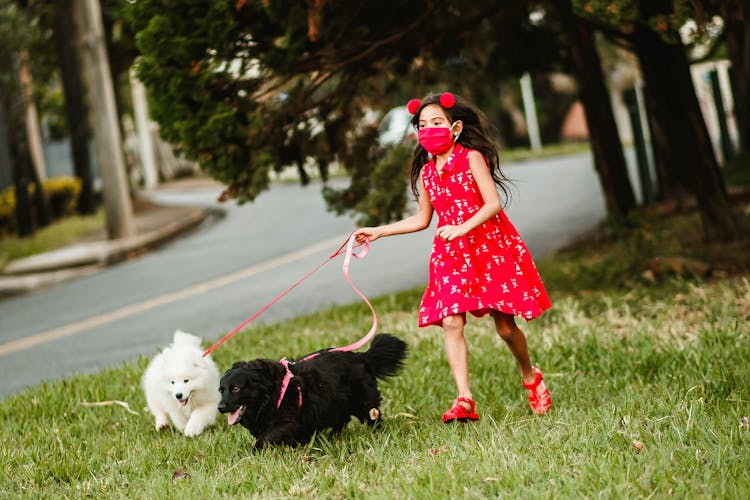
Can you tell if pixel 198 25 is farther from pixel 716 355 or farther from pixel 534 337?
pixel 716 355

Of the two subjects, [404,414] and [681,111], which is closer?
[404,414]

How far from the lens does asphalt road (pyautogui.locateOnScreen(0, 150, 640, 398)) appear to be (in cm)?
994

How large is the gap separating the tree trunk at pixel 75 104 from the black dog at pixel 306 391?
19423 millimetres

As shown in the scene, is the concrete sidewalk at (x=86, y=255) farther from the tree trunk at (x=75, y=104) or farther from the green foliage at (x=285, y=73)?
the green foliage at (x=285, y=73)

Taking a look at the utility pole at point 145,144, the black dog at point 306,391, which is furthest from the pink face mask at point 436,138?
the utility pole at point 145,144

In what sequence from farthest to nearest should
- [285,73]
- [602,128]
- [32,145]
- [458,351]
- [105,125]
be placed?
1. [32,145]
2. [105,125]
3. [602,128]
4. [285,73]
5. [458,351]

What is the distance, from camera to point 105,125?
18234mm

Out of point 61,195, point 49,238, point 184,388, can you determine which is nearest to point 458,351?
point 184,388

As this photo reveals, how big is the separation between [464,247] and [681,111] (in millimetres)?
5473

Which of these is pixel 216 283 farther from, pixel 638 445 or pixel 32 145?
pixel 32 145

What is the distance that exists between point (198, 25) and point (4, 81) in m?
14.6

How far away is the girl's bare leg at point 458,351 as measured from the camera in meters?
5.10

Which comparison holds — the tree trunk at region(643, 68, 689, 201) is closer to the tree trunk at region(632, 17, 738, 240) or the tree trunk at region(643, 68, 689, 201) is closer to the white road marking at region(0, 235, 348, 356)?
the tree trunk at region(632, 17, 738, 240)

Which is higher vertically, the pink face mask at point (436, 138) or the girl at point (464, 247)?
the pink face mask at point (436, 138)
